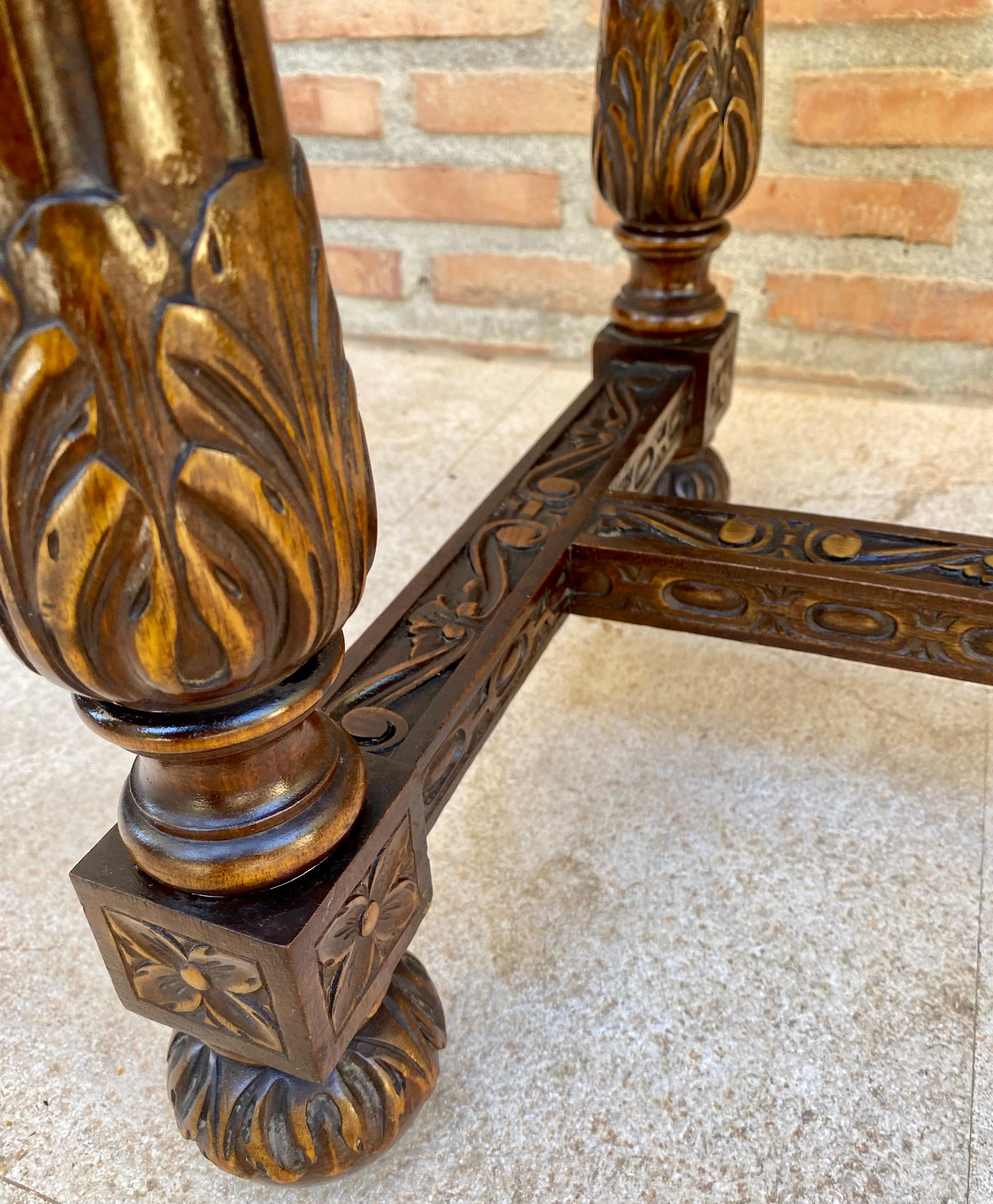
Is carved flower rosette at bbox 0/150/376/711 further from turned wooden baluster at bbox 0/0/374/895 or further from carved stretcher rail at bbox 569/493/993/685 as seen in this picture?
carved stretcher rail at bbox 569/493/993/685

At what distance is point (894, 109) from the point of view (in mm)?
1340

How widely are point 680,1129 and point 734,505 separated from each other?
433mm

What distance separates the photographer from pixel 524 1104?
2.14 ft

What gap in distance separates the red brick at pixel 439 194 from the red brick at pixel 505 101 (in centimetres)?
6

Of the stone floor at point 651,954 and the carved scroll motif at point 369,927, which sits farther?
the stone floor at point 651,954

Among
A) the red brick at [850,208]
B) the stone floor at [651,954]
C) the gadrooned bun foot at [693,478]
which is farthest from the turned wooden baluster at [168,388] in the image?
the red brick at [850,208]

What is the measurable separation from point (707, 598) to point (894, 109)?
862mm

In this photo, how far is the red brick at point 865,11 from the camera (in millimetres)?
1269

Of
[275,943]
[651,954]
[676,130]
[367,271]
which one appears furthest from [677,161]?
[367,271]

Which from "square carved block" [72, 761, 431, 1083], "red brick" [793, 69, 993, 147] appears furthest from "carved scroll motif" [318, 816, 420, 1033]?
"red brick" [793, 69, 993, 147]

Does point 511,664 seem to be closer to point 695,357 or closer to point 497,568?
point 497,568

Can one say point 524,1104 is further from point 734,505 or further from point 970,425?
point 970,425

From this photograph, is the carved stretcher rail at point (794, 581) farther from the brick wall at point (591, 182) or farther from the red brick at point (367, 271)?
the red brick at point (367, 271)

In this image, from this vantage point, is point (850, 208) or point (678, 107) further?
point (850, 208)
